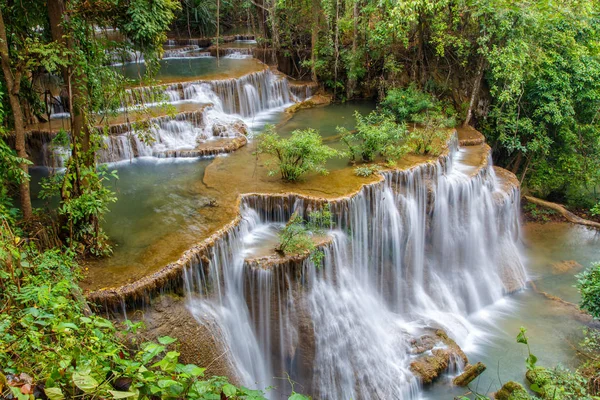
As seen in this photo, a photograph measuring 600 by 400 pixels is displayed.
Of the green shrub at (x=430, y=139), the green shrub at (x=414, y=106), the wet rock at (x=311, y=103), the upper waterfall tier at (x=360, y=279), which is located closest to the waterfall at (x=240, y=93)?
the wet rock at (x=311, y=103)

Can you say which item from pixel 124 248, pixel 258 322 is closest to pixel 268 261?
pixel 258 322

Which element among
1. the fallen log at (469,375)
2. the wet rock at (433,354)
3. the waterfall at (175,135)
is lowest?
the fallen log at (469,375)

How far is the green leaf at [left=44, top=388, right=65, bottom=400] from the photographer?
2813mm

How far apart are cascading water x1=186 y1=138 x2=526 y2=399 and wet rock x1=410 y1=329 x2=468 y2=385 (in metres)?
0.20

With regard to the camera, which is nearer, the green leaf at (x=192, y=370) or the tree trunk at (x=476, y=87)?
the green leaf at (x=192, y=370)

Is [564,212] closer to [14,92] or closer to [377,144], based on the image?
[377,144]

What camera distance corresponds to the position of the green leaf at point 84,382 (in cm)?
282

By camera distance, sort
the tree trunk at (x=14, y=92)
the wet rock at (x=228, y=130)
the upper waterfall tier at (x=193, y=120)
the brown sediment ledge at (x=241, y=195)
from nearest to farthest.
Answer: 1. the tree trunk at (x=14, y=92)
2. the brown sediment ledge at (x=241, y=195)
3. the upper waterfall tier at (x=193, y=120)
4. the wet rock at (x=228, y=130)

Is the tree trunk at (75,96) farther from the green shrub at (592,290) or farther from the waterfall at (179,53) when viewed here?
the waterfall at (179,53)

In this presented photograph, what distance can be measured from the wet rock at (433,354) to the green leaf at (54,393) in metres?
7.09

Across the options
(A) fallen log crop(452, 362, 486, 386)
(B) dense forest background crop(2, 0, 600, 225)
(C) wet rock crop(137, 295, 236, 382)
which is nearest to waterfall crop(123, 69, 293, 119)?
(B) dense forest background crop(2, 0, 600, 225)

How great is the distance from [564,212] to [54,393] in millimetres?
16002

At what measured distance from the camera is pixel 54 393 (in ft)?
9.28

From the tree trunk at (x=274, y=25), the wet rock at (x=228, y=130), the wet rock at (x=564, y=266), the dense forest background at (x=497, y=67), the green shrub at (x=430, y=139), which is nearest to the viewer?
the green shrub at (x=430, y=139)
